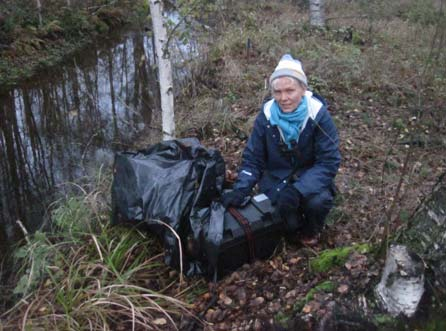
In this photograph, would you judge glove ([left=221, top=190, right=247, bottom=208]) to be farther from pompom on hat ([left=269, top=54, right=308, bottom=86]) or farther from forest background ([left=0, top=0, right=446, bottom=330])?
pompom on hat ([left=269, top=54, right=308, bottom=86])

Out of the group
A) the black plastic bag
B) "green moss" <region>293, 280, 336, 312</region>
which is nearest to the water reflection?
the black plastic bag

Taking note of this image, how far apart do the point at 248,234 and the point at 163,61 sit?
79.3 inches


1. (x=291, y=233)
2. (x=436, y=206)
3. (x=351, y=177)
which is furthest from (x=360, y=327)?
(x=351, y=177)

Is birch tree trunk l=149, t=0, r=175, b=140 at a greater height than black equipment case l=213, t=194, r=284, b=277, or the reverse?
Answer: birch tree trunk l=149, t=0, r=175, b=140

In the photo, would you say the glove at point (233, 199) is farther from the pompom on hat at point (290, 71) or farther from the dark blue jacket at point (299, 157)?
the pompom on hat at point (290, 71)

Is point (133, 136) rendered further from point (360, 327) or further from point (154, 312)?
point (360, 327)

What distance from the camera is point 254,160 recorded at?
340 cm

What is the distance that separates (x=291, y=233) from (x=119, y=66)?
31.7ft

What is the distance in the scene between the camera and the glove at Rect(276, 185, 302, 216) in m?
3.02

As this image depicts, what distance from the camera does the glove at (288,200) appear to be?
3.02 meters

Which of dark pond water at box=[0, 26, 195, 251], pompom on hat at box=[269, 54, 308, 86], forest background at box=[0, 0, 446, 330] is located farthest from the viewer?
dark pond water at box=[0, 26, 195, 251]

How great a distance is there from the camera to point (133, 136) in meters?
7.49

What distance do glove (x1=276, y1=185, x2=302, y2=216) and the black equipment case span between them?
7 centimetres

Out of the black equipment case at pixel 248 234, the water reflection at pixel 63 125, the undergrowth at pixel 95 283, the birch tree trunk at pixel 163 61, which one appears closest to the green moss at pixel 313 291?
the black equipment case at pixel 248 234
